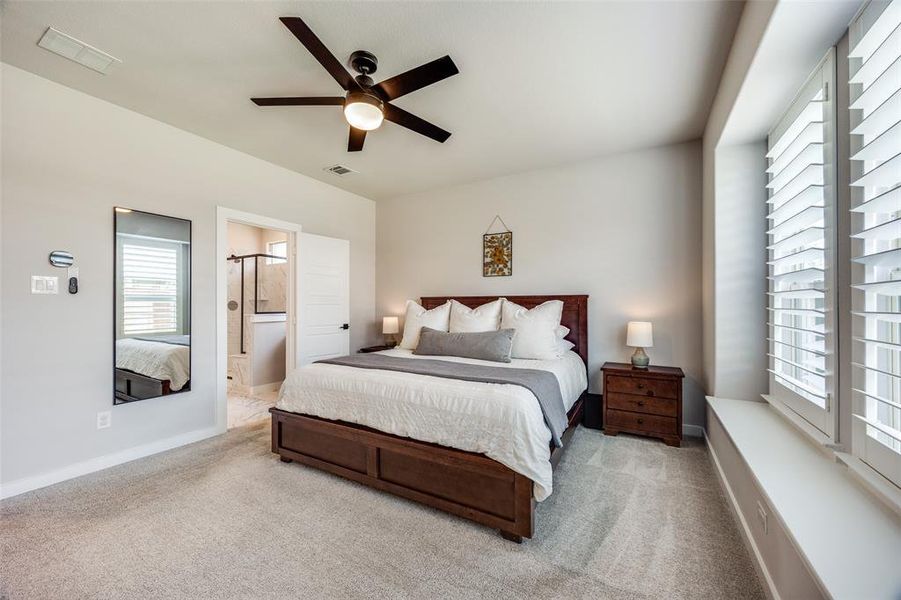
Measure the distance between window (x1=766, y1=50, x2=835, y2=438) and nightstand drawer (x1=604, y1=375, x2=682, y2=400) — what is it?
81 centimetres

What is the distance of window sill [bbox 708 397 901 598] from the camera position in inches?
37.0

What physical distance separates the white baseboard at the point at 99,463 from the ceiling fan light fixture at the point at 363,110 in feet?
9.98

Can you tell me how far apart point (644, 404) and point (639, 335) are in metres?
0.60

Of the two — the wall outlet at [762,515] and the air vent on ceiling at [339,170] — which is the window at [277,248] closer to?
the air vent on ceiling at [339,170]

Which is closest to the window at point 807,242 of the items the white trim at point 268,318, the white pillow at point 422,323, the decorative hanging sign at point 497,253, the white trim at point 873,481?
the white trim at point 873,481

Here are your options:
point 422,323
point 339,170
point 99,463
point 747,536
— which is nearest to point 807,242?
point 747,536

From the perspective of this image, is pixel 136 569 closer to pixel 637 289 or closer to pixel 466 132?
pixel 466 132

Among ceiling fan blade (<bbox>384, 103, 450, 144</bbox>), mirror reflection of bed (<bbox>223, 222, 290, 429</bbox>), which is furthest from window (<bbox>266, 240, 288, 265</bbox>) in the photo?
ceiling fan blade (<bbox>384, 103, 450, 144</bbox>)

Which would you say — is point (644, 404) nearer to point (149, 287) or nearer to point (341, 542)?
point (341, 542)

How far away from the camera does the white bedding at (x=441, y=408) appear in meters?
1.91

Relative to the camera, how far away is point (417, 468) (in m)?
2.20

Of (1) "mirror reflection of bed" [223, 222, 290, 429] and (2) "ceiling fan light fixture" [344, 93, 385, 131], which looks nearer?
(2) "ceiling fan light fixture" [344, 93, 385, 131]

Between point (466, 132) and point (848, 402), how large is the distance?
2972 millimetres

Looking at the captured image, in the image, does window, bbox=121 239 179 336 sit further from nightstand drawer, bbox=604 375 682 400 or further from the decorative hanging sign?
nightstand drawer, bbox=604 375 682 400
